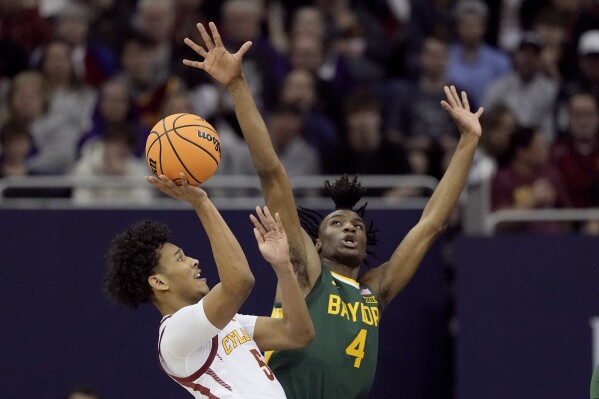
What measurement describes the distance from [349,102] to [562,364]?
3.35 meters

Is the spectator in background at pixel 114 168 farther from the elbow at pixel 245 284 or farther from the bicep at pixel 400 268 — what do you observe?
the elbow at pixel 245 284

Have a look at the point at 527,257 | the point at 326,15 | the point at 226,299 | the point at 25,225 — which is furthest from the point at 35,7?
the point at 226,299

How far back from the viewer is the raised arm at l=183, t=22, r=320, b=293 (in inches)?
323

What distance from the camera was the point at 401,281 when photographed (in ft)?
30.7

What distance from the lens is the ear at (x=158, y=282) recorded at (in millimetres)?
7742

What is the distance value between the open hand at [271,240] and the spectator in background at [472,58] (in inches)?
315

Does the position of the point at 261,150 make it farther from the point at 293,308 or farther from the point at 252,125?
the point at 293,308

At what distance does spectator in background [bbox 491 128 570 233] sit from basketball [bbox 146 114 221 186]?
15.9ft

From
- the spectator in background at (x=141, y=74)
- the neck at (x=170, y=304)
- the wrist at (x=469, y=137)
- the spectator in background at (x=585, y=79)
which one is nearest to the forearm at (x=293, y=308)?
the neck at (x=170, y=304)

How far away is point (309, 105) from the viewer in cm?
1391

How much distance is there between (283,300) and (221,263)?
1.44 feet

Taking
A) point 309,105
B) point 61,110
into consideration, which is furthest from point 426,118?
point 61,110

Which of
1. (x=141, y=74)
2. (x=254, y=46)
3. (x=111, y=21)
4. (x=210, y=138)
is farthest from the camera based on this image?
(x=111, y=21)

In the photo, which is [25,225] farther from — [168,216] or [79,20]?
[79,20]
